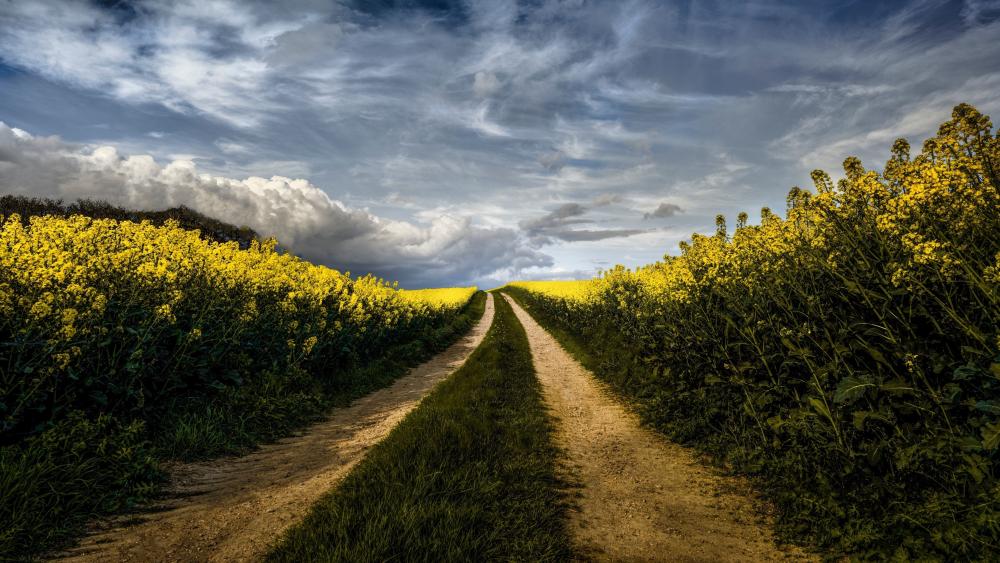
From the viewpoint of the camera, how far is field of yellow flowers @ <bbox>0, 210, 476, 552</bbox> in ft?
16.6

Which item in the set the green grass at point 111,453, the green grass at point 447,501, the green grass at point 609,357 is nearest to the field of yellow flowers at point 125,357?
the green grass at point 111,453

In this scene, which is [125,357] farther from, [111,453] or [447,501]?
[447,501]

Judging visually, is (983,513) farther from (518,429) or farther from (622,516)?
(518,429)

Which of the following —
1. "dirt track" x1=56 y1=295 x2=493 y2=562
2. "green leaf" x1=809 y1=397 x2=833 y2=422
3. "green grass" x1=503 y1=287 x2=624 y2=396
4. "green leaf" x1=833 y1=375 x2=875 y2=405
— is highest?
"green leaf" x1=833 y1=375 x2=875 y2=405

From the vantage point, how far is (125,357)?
6.65 meters

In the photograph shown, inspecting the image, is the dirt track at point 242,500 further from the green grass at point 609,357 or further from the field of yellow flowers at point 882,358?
the green grass at point 609,357

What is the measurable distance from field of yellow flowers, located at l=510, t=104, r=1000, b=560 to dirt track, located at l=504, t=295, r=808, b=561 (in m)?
0.46

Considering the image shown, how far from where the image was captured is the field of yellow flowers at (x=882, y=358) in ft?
12.3

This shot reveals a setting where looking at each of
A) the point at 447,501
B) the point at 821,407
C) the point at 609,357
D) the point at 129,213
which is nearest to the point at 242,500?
the point at 447,501

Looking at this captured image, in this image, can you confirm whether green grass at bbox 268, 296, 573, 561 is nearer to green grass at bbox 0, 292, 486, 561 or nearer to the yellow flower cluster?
green grass at bbox 0, 292, 486, 561

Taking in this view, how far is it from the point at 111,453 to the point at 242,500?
1.85m

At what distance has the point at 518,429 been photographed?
7621 millimetres

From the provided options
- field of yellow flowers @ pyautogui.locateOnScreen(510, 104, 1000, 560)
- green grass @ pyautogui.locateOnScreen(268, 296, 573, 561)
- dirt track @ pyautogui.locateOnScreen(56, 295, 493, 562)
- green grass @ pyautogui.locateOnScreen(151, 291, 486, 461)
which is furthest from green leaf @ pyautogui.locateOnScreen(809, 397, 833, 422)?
green grass @ pyautogui.locateOnScreen(151, 291, 486, 461)

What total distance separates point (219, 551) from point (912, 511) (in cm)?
655
